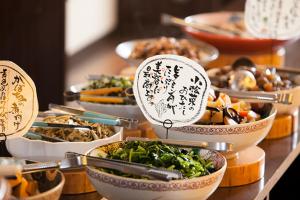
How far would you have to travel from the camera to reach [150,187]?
2207mm

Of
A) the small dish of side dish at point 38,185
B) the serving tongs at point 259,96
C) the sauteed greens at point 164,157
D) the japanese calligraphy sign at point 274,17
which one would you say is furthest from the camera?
the japanese calligraphy sign at point 274,17

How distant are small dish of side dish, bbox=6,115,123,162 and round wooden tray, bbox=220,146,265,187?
43 cm

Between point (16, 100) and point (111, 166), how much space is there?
0.46 meters

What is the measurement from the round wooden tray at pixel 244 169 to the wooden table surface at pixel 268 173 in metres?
0.02

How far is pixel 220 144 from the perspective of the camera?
2564mm

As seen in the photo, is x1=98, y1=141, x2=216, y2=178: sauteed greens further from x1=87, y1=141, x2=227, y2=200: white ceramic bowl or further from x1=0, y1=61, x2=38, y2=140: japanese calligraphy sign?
x1=0, y1=61, x2=38, y2=140: japanese calligraphy sign

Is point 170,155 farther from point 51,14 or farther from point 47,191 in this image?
point 51,14

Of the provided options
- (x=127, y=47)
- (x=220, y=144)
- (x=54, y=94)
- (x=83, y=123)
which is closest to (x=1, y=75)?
(x=83, y=123)

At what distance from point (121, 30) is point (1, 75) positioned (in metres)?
5.63

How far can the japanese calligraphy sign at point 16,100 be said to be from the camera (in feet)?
8.16

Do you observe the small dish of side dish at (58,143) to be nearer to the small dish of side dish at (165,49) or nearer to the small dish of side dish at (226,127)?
the small dish of side dish at (226,127)

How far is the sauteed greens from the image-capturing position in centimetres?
235

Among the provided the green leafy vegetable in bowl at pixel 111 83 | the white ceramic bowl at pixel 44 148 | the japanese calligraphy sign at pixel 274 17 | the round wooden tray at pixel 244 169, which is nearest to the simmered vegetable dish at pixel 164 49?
the japanese calligraphy sign at pixel 274 17

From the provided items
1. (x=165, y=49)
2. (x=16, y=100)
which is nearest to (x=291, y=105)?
(x=165, y=49)
